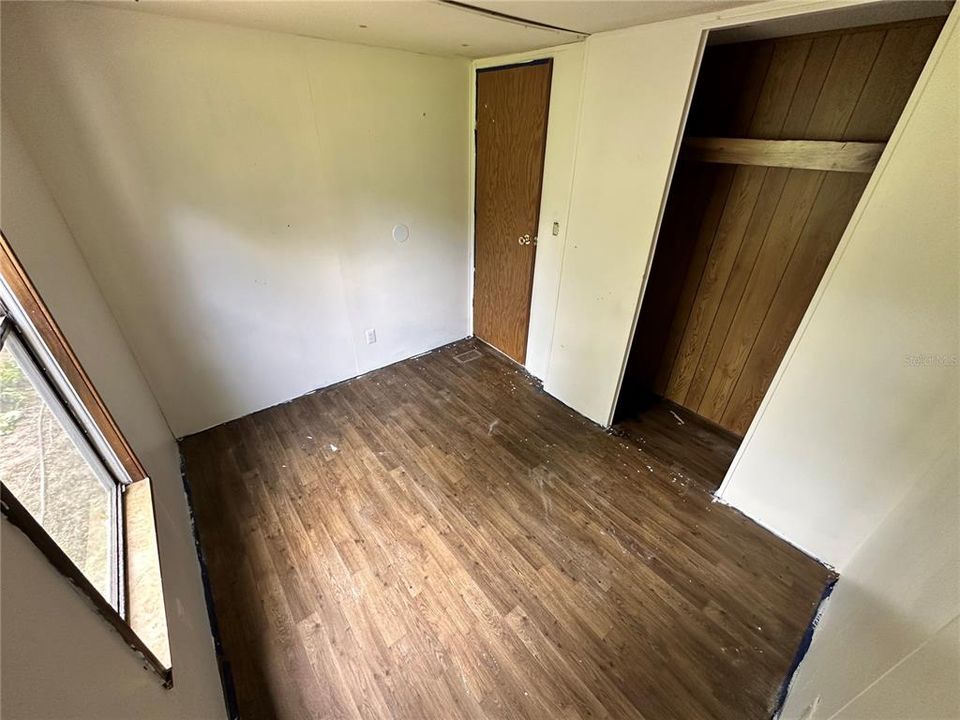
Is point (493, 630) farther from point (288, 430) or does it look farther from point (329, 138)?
point (329, 138)

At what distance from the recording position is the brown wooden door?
243 cm

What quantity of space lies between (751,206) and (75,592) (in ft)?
9.08

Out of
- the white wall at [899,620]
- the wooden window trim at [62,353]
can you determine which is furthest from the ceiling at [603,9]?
the white wall at [899,620]

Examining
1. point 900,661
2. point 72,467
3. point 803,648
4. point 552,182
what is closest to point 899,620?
point 900,661

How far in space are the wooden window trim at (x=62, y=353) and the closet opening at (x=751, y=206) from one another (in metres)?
2.46

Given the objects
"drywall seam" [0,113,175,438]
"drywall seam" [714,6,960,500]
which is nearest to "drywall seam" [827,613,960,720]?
"drywall seam" [714,6,960,500]

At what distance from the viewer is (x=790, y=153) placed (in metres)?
1.78

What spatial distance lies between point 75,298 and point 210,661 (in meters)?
1.37

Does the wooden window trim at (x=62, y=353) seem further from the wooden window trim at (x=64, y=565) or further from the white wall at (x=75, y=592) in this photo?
the wooden window trim at (x=64, y=565)

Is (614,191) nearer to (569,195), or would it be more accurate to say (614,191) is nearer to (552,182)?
(569,195)

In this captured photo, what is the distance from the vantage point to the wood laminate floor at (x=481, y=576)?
4.67ft

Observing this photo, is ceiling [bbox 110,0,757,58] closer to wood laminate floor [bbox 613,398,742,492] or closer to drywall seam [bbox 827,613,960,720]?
drywall seam [bbox 827,613,960,720]

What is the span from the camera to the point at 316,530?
1.95 metres

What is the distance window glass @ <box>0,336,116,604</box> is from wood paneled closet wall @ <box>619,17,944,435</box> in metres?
2.59
